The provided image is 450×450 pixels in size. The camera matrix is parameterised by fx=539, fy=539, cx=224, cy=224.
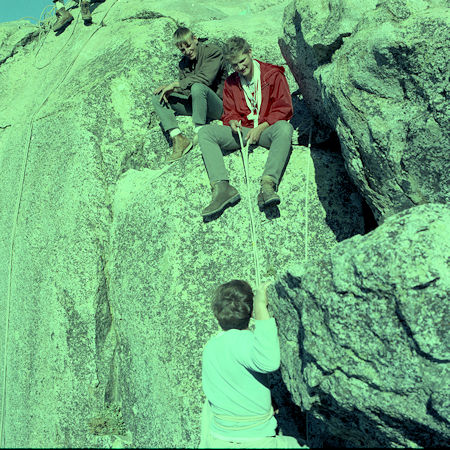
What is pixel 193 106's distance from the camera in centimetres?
710

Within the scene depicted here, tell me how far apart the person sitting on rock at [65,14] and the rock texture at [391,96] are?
569 cm

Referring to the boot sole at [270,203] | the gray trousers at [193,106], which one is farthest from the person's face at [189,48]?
the boot sole at [270,203]

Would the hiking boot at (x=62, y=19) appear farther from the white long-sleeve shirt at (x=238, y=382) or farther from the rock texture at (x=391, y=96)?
the white long-sleeve shirt at (x=238, y=382)

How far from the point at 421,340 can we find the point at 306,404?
45.0 inches

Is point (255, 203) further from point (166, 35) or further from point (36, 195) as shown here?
point (166, 35)

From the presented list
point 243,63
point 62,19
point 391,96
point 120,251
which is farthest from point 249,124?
point 62,19

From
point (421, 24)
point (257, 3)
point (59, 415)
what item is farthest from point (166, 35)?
point (59, 415)

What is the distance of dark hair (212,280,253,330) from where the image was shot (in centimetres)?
402

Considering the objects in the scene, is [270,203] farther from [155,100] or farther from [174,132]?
[155,100]

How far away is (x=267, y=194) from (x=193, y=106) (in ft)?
6.39

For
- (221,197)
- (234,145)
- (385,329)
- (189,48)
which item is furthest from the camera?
(189,48)

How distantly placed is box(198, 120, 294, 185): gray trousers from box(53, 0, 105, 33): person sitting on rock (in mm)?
5010

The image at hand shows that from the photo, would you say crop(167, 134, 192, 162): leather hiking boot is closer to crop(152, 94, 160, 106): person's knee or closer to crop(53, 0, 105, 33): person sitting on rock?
crop(152, 94, 160, 106): person's knee

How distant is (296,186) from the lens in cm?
631
